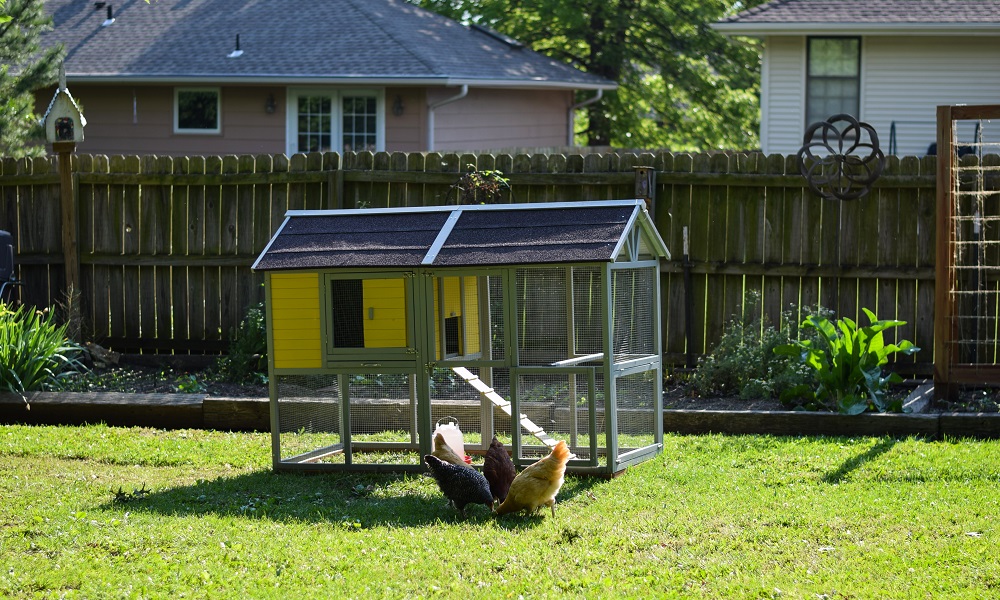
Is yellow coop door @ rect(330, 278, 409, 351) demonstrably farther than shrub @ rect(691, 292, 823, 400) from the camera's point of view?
No

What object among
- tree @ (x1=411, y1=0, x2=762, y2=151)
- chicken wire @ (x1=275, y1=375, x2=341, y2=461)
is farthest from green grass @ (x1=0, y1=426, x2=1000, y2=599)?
tree @ (x1=411, y1=0, x2=762, y2=151)

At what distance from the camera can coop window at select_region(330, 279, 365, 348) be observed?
6.93 metres

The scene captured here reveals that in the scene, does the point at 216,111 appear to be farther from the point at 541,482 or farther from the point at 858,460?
the point at 541,482

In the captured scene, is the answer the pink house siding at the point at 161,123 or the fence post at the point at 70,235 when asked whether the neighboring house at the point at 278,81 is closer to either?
the pink house siding at the point at 161,123

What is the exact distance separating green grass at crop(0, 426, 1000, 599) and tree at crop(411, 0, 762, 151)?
19891 millimetres

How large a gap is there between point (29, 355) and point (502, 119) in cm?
1367

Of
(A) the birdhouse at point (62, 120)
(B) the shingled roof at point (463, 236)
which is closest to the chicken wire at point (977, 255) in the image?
(B) the shingled roof at point (463, 236)

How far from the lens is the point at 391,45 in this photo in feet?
64.5

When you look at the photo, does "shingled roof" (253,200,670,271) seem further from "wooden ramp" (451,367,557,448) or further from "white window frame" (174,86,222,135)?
"white window frame" (174,86,222,135)

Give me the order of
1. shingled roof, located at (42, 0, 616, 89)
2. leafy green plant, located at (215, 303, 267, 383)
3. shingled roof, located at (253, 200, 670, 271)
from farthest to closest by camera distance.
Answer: shingled roof, located at (42, 0, 616, 89)
leafy green plant, located at (215, 303, 267, 383)
shingled roof, located at (253, 200, 670, 271)

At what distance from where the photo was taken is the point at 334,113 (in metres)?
19.5

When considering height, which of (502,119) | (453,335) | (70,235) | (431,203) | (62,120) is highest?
(502,119)

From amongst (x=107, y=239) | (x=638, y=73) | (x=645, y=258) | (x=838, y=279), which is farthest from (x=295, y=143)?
(x=645, y=258)

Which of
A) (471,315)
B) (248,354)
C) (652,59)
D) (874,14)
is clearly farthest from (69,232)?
(652,59)
